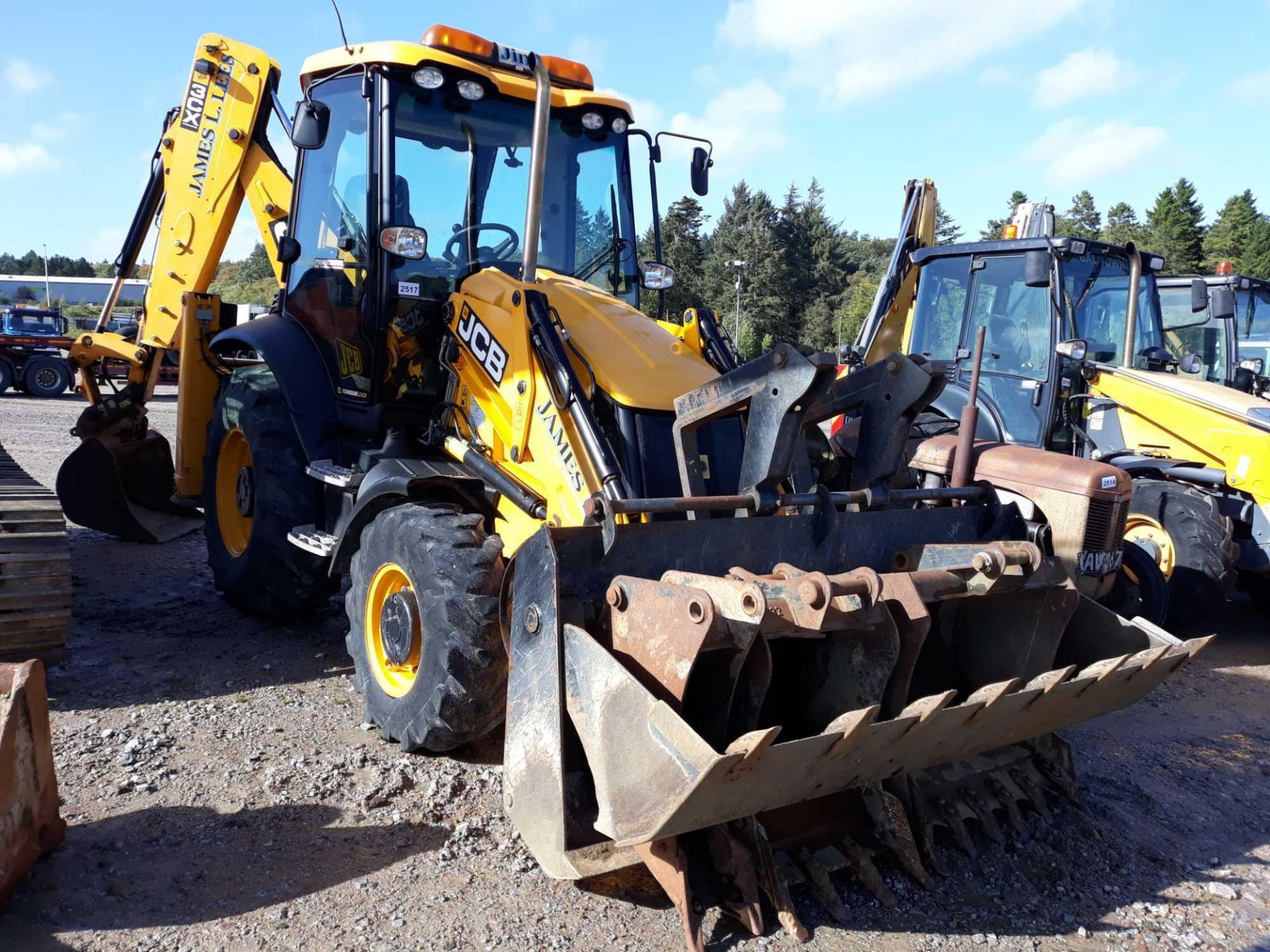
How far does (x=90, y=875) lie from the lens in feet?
10.3

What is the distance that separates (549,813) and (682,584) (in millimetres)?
783

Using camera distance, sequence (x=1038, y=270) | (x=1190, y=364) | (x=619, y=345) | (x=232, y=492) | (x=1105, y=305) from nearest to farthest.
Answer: (x=619, y=345), (x=232, y=492), (x=1038, y=270), (x=1105, y=305), (x=1190, y=364)

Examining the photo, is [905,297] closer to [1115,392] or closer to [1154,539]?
[1115,392]

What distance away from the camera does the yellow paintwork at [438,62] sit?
465 cm

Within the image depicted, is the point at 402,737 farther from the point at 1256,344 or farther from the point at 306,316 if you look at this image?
the point at 1256,344

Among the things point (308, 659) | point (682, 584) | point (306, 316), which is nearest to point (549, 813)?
point (682, 584)

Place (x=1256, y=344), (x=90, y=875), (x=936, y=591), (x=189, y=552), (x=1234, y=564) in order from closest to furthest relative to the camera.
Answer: (x=90, y=875) < (x=936, y=591) < (x=1234, y=564) < (x=189, y=552) < (x=1256, y=344)

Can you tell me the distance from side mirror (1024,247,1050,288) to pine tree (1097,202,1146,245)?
136 feet

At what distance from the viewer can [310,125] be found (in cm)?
457

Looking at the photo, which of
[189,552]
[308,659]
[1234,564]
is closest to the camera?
[308,659]

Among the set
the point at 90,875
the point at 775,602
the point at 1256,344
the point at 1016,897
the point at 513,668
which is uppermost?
the point at 1256,344

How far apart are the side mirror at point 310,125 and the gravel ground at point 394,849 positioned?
8.49 ft

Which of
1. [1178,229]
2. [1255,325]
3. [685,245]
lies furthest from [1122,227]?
[1255,325]

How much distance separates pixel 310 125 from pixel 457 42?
82 centimetres
